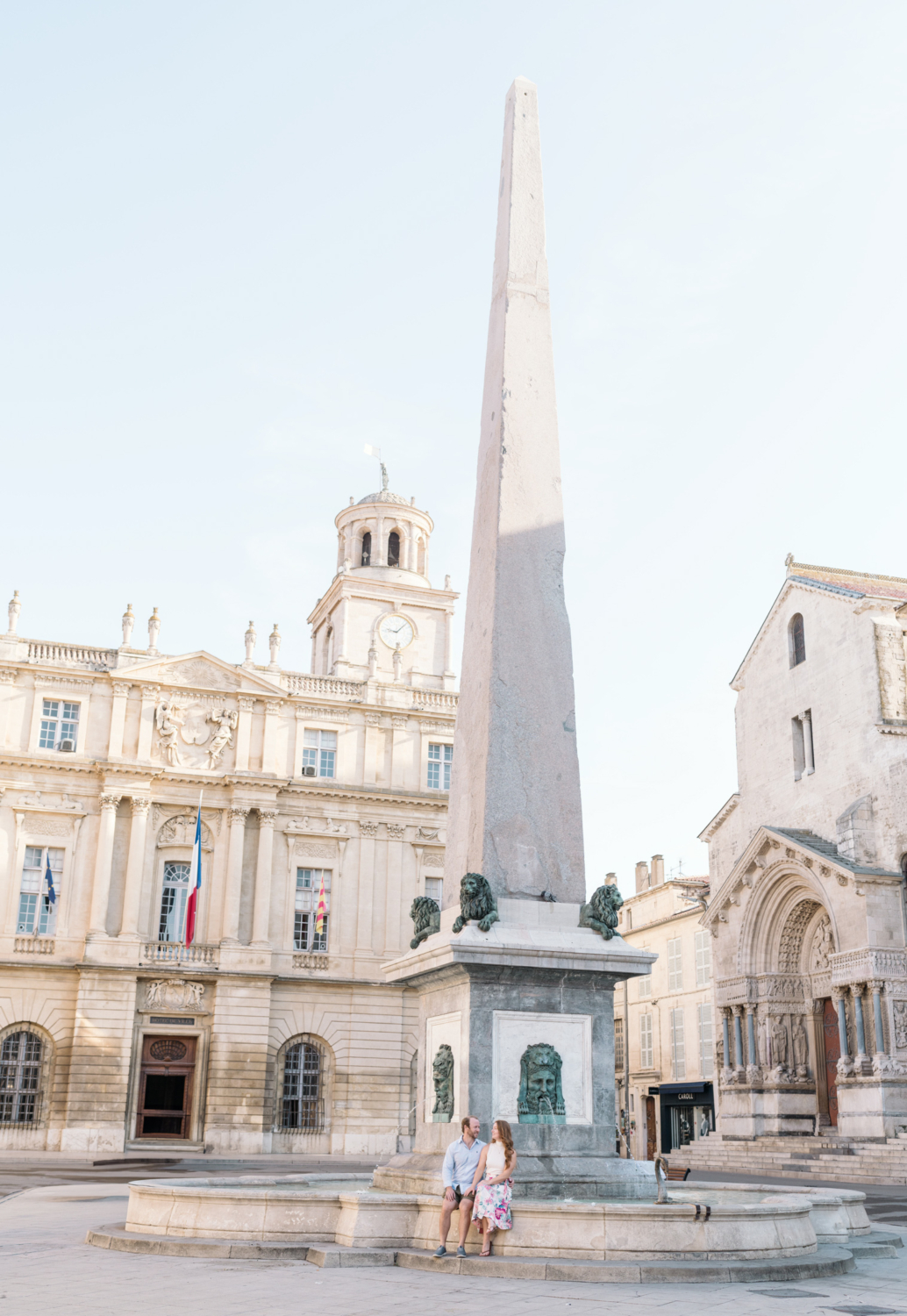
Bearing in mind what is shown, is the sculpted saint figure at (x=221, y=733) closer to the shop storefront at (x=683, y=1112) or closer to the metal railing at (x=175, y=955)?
the metal railing at (x=175, y=955)

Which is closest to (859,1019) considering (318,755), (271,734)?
(318,755)

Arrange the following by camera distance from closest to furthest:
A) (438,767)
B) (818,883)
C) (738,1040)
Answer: (818,883), (738,1040), (438,767)

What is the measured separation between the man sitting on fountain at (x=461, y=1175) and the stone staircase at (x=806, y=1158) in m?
15.7

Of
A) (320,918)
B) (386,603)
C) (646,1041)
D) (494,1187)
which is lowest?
(494,1187)

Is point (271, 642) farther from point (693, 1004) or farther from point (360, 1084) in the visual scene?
point (693, 1004)

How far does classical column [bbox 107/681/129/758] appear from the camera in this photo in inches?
1428

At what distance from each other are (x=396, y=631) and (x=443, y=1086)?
36210 millimetres

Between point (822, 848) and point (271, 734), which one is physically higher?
point (271, 734)

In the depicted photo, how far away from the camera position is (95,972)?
34250mm

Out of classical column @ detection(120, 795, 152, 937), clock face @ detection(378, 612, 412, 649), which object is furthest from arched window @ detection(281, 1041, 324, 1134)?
clock face @ detection(378, 612, 412, 649)

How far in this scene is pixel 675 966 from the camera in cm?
4056

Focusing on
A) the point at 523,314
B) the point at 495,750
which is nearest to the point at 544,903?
the point at 495,750

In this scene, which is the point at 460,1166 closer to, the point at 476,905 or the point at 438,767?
the point at 476,905

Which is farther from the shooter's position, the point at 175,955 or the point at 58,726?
the point at 58,726
